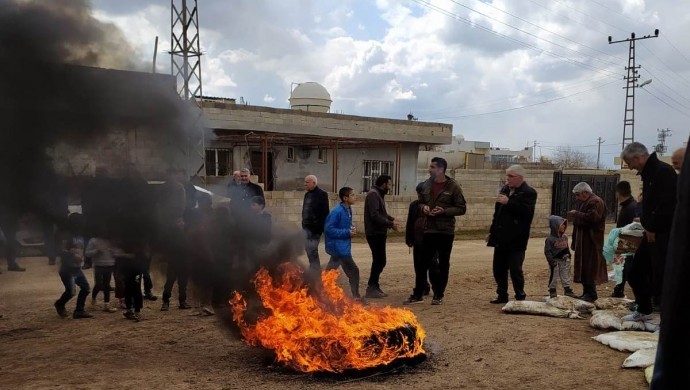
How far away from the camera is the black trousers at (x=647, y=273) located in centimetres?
573

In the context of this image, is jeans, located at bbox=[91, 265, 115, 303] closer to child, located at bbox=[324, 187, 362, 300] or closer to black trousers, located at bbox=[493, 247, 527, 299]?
child, located at bbox=[324, 187, 362, 300]

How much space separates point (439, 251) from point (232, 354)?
3.53m

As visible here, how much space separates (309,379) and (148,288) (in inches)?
169

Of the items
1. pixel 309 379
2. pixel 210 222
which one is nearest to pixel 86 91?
pixel 210 222

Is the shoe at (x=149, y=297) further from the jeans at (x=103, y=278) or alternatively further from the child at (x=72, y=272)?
the child at (x=72, y=272)

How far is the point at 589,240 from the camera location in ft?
25.8

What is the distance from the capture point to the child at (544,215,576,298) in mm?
7984

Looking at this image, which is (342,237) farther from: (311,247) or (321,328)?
(321,328)

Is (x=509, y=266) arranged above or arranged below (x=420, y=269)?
above

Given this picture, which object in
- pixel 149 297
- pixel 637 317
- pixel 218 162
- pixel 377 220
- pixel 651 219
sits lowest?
pixel 149 297

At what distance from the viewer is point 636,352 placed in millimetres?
5129

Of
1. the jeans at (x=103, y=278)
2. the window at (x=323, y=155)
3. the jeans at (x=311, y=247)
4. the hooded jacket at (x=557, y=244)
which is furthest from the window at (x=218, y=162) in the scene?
the hooded jacket at (x=557, y=244)

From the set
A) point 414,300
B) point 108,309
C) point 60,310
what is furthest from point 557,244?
point 60,310

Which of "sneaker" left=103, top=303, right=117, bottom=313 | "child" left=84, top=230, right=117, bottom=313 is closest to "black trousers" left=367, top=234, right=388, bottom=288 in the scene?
"child" left=84, top=230, right=117, bottom=313
